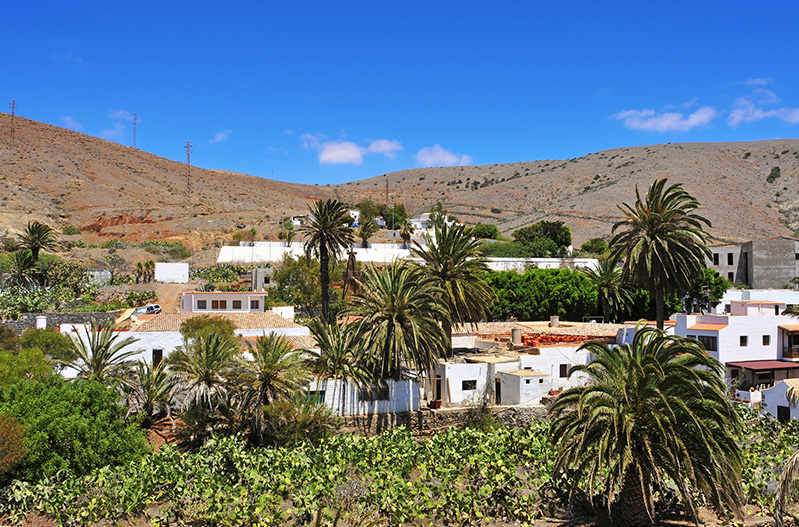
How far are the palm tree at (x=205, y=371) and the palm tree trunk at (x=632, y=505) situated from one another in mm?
14776

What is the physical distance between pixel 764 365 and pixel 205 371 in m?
29.5

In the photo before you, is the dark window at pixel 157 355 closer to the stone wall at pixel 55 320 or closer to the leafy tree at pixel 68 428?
the leafy tree at pixel 68 428

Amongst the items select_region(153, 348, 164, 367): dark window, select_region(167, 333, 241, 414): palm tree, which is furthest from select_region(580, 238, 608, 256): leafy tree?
select_region(167, 333, 241, 414): palm tree

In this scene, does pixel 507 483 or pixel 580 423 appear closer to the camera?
pixel 580 423

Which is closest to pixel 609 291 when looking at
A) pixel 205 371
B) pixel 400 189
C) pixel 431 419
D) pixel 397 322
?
pixel 431 419

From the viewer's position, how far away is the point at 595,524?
18766 millimetres

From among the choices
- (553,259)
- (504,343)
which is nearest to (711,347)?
(504,343)

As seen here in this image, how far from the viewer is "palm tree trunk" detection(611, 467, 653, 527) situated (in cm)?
1739

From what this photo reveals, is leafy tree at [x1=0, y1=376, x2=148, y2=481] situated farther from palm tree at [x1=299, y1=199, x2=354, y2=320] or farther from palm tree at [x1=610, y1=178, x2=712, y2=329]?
palm tree at [x1=610, y1=178, x2=712, y2=329]

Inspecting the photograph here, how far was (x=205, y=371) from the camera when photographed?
80.0 feet

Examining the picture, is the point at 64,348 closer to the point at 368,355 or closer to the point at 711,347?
the point at 368,355

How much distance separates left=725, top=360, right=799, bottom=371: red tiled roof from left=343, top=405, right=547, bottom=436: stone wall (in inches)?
499

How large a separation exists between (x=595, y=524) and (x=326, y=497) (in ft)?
27.4

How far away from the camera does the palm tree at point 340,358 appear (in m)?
27.5
